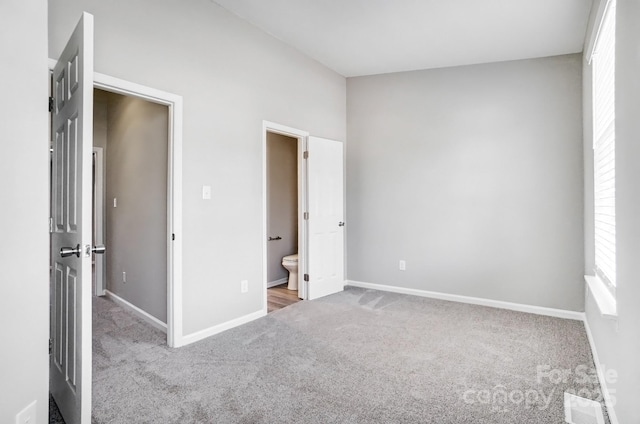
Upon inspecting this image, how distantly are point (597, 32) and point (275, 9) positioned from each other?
2.39 m

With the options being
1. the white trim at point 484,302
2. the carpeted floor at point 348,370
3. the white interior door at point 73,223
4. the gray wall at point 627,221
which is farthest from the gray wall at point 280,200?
the gray wall at point 627,221

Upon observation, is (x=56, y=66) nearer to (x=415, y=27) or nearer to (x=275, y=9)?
(x=275, y=9)

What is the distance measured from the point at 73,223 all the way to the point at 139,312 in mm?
2100

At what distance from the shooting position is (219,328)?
3.09 metres

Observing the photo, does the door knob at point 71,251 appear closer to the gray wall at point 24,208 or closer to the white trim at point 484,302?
the gray wall at point 24,208

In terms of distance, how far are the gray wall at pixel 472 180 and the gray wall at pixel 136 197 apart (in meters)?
2.45

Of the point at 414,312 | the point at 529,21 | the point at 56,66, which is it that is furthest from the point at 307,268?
the point at 529,21

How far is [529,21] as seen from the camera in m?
3.06

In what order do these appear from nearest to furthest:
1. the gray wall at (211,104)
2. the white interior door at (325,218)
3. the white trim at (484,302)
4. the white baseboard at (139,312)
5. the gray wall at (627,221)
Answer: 1. the gray wall at (627,221)
2. the gray wall at (211,104)
3. the white baseboard at (139,312)
4. the white trim at (484,302)
5. the white interior door at (325,218)

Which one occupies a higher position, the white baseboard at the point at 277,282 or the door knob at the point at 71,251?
the door knob at the point at 71,251

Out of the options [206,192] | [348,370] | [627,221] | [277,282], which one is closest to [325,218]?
[277,282]

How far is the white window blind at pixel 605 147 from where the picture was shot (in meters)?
2.06

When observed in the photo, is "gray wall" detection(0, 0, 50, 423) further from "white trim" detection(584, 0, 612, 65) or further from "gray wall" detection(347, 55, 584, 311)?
"gray wall" detection(347, 55, 584, 311)

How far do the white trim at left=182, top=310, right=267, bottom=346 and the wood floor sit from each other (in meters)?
0.32
